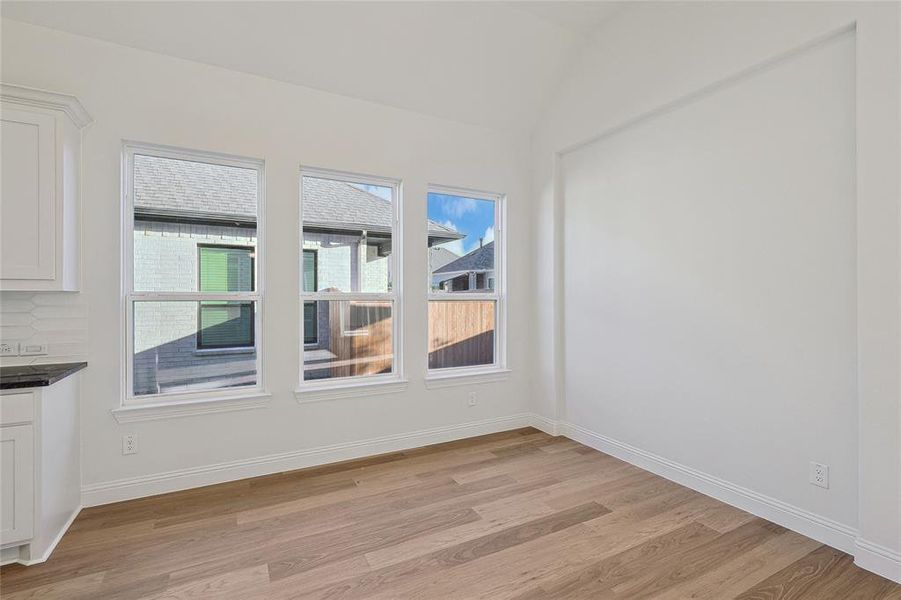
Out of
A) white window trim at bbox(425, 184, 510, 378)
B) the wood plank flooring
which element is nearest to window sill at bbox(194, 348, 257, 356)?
the wood plank flooring

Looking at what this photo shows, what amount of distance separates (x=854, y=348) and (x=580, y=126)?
2.49 m

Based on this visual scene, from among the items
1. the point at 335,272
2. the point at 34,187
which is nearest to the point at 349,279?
the point at 335,272

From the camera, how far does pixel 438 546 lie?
2.33 meters

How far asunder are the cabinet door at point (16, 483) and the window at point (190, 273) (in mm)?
802

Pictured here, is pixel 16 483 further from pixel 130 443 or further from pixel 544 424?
pixel 544 424

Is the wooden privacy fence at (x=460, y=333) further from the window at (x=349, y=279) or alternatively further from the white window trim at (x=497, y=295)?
the window at (x=349, y=279)

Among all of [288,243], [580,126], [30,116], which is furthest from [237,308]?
[580,126]

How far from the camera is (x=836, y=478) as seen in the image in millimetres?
2322

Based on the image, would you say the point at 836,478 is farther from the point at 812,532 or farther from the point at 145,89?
the point at 145,89

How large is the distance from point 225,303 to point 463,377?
6.72 ft

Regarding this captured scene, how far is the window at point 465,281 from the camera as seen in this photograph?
160 inches

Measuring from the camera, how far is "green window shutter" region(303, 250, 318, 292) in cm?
350

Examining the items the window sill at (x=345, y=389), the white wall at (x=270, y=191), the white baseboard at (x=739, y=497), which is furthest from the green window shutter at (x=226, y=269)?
the white baseboard at (x=739, y=497)

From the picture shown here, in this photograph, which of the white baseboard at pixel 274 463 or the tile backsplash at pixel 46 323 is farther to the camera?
the white baseboard at pixel 274 463
